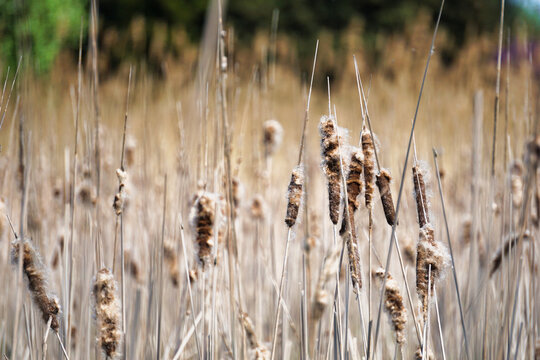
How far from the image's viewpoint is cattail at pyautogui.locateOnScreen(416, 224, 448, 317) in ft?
2.53

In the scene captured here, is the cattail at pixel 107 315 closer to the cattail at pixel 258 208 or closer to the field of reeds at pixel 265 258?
the field of reeds at pixel 265 258

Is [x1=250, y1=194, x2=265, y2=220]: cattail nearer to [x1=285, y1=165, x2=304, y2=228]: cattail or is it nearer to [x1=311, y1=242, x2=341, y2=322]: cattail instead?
[x1=285, y1=165, x2=304, y2=228]: cattail

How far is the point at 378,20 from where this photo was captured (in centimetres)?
1256

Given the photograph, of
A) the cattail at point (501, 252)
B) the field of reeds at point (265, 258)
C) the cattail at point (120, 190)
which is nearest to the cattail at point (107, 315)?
the field of reeds at point (265, 258)

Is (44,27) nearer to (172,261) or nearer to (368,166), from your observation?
(172,261)

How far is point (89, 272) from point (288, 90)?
4.01 m

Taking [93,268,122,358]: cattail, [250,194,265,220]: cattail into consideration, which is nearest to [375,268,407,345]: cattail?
[93,268,122,358]: cattail

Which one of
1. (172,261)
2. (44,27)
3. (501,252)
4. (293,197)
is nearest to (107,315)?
(293,197)

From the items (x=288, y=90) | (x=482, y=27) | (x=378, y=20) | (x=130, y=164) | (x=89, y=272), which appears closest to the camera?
(x=89, y=272)

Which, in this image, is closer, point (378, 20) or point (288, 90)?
point (288, 90)

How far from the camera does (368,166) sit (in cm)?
76

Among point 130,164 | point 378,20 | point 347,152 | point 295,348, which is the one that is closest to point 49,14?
point 130,164

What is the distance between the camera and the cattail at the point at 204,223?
75cm

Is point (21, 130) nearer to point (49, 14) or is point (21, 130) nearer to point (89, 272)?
point (89, 272)
